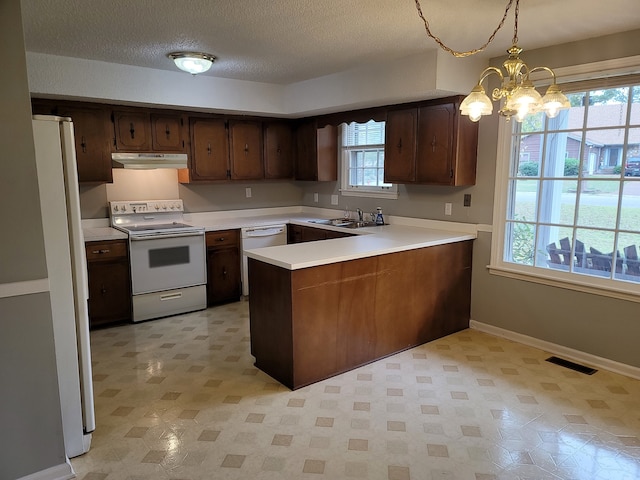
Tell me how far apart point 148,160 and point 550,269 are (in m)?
3.77

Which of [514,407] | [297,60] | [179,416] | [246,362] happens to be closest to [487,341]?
[514,407]

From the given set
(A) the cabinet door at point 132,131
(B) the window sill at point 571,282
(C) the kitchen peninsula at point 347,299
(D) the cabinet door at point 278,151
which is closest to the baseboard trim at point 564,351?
(C) the kitchen peninsula at point 347,299

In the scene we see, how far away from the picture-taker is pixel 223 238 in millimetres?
4738

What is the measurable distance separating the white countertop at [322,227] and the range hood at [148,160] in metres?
0.66

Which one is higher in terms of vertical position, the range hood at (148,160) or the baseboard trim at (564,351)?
the range hood at (148,160)

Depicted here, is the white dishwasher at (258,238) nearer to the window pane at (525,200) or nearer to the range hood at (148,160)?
the range hood at (148,160)

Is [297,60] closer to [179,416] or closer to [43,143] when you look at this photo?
[43,143]

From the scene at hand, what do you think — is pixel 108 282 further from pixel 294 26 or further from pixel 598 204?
pixel 598 204

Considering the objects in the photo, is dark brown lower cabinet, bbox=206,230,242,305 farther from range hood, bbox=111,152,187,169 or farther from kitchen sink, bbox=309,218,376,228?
kitchen sink, bbox=309,218,376,228

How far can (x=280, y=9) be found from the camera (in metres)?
2.58

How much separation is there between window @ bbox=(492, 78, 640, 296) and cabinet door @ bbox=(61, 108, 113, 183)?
3.62 m

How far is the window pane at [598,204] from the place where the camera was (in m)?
3.18

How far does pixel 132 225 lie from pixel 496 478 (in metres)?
3.93

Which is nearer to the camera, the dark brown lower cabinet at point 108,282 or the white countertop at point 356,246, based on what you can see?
the white countertop at point 356,246
